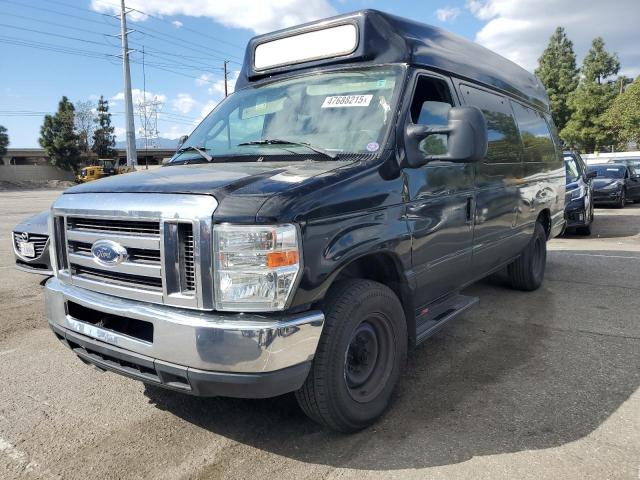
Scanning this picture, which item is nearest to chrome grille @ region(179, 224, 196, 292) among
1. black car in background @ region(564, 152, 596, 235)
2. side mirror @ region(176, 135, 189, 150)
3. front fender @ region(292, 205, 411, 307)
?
front fender @ region(292, 205, 411, 307)

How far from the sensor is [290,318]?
2.47 m

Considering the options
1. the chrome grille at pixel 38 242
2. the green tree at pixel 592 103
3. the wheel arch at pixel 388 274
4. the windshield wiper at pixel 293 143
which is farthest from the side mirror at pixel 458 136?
the green tree at pixel 592 103

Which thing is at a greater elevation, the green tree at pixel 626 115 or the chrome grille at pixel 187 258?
the green tree at pixel 626 115

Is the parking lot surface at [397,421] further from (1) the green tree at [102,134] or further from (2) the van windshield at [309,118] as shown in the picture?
(1) the green tree at [102,134]

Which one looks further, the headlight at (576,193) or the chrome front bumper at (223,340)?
the headlight at (576,193)

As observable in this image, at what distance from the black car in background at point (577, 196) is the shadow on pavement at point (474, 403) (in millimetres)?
6278

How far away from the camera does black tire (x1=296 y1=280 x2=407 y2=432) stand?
270 cm

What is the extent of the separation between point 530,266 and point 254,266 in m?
4.67

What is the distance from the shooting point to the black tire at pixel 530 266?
603 cm

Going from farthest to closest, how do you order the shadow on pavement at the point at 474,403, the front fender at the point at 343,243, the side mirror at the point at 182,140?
the side mirror at the point at 182,140
the shadow on pavement at the point at 474,403
the front fender at the point at 343,243

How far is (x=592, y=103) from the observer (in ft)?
126

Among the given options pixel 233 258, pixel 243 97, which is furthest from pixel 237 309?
pixel 243 97

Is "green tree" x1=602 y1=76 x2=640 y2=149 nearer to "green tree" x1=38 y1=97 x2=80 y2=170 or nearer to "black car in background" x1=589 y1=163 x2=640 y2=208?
"black car in background" x1=589 y1=163 x2=640 y2=208

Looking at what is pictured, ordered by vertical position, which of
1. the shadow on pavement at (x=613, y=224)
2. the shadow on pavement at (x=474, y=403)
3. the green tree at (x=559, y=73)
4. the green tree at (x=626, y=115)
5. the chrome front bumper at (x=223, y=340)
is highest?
the green tree at (x=559, y=73)
